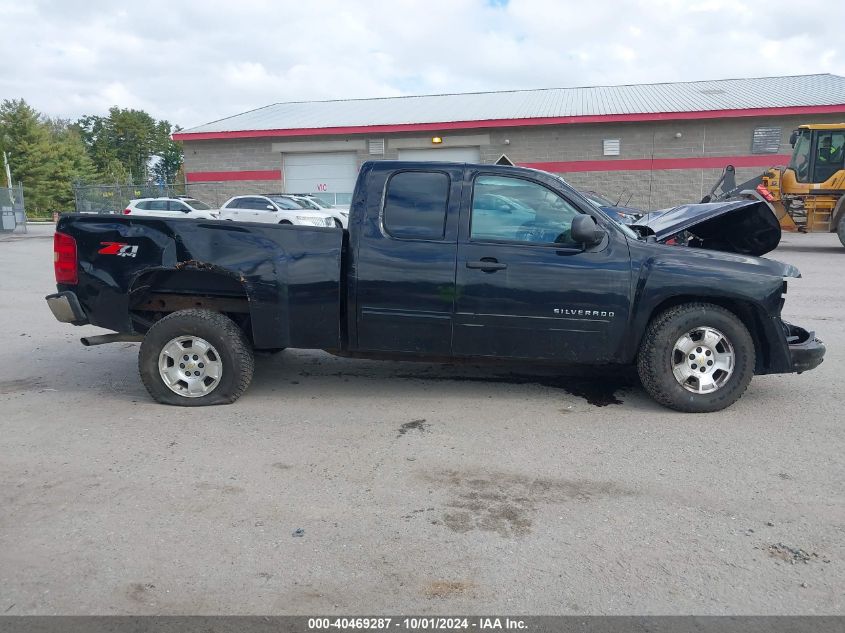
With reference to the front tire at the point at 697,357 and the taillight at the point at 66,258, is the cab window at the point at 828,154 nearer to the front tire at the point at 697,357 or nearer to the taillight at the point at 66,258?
the front tire at the point at 697,357

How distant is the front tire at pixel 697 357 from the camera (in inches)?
192

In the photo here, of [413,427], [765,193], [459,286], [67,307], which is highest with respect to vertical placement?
[765,193]

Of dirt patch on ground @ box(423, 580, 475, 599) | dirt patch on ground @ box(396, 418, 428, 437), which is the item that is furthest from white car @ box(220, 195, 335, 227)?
dirt patch on ground @ box(423, 580, 475, 599)

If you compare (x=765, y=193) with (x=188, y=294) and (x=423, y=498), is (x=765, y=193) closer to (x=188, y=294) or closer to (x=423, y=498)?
(x=188, y=294)

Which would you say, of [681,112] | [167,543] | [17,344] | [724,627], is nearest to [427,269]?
[167,543]

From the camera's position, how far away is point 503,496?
12.2ft

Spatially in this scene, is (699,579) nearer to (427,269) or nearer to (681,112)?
(427,269)

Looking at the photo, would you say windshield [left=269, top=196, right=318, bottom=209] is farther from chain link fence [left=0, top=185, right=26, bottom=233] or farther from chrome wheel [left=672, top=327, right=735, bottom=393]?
chrome wheel [left=672, top=327, right=735, bottom=393]

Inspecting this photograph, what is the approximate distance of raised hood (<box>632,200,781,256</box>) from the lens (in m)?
5.46

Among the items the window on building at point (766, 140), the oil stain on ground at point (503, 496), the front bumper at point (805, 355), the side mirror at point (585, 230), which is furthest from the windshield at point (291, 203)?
the oil stain on ground at point (503, 496)

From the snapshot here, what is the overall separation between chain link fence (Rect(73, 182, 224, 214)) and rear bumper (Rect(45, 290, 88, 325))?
25782mm

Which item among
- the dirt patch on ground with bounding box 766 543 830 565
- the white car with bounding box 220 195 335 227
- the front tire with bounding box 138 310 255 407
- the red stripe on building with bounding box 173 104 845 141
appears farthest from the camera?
the red stripe on building with bounding box 173 104 845 141

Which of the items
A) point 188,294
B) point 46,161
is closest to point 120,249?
point 188,294

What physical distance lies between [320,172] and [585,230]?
85.7ft
